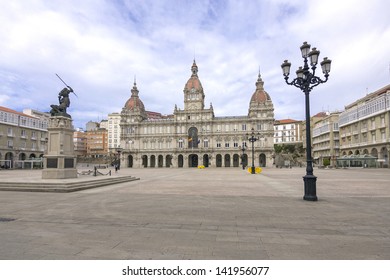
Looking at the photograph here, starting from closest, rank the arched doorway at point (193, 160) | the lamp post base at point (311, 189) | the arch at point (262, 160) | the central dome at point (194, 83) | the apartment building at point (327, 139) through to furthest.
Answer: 1. the lamp post base at point (311, 189)
2. the arch at point (262, 160)
3. the apartment building at point (327, 139)
4. the arched doorway at point (193, 160)
5. the central dome at point (194, 83)

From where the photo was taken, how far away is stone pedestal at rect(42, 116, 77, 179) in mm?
17859

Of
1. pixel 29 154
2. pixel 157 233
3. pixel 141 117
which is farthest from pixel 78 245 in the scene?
pixel 141 117

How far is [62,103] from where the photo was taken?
63.6ft

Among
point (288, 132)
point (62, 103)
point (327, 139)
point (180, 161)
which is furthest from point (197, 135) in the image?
point (62, 103)

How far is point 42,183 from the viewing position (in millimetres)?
14664

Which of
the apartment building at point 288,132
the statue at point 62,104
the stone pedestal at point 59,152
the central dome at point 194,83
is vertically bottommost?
the stone pedestal at point 59,152

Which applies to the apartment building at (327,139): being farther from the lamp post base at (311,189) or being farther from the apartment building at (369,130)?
the lamp post base at (311,189)

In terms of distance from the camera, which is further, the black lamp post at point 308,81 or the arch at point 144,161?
the arch at point 144,161

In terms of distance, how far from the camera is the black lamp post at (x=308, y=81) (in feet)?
35.8

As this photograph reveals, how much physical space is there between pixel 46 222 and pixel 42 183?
8.90 metres

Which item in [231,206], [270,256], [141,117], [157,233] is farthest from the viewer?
[141,117]

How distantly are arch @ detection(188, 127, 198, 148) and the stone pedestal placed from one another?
56909mm

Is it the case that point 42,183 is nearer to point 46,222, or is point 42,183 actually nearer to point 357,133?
point 46,222

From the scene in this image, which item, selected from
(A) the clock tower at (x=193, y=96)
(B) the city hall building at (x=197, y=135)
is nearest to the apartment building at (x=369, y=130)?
(B) the city hall building at (x=197, y=135)
